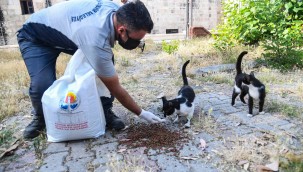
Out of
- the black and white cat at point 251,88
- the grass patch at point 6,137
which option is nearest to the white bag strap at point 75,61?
the grass patch at point 6,137

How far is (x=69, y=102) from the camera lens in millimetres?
2527

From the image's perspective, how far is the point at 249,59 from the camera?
594 centimetres

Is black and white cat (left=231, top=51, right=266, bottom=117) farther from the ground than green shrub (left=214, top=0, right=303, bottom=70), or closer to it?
closer to it

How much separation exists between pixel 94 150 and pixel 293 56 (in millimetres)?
4180

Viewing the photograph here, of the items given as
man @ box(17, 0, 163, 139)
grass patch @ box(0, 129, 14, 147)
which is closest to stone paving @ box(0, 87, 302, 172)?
grass patch @ box(0, 129, 14, 147)

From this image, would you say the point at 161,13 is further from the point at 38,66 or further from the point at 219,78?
the point at 38,66

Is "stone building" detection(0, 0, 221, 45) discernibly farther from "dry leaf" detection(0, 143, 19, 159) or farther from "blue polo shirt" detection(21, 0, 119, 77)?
"dry leaf" detection(0, 143, 19, 159)

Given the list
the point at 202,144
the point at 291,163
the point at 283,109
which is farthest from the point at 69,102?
the point at 283,109

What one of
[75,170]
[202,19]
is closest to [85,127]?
[75,170]

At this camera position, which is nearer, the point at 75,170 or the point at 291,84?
the point at 75,170

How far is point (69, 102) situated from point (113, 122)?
0.62 m

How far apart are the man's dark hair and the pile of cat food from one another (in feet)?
3.48

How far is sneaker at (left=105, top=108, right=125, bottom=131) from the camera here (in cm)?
294

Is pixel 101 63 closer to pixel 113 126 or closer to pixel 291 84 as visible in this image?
pixel 113 126
